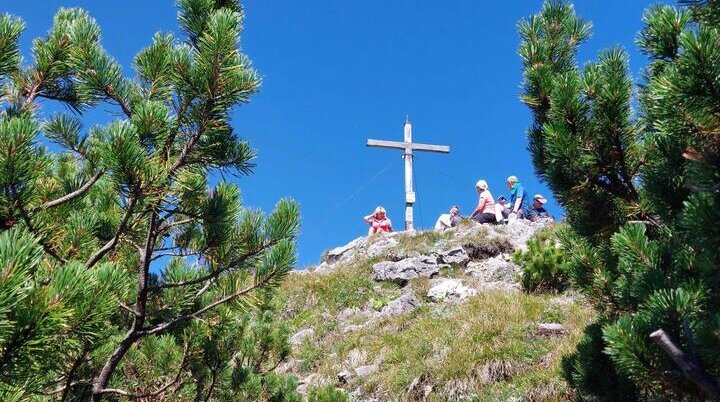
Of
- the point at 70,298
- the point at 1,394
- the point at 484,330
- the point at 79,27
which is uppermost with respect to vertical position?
the point at 484,330

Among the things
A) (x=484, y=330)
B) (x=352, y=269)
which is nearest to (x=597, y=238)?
(x=484, y=330)

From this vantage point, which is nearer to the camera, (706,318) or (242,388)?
(706,318)

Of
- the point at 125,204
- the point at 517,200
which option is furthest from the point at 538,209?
the point at 125,204

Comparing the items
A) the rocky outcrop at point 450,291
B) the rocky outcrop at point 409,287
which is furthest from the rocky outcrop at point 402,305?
the rocky outcrop at point 450,291

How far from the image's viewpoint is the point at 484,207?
16.7 meters

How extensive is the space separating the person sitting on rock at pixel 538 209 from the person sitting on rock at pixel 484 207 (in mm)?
1072

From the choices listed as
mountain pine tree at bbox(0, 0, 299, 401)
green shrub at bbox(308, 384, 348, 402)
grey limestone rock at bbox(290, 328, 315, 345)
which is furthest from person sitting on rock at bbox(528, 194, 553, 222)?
mountain pine tree at bbox(0, 0, 299, 401)

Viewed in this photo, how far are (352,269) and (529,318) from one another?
21.8 feet

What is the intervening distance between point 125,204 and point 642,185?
270 cm

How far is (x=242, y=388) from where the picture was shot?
16.9 ft

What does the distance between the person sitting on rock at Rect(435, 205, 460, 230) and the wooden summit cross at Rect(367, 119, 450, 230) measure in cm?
94

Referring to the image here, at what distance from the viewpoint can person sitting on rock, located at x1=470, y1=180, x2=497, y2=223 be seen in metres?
16.6

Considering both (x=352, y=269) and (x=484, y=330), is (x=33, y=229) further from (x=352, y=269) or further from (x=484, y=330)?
(x=352, y=269)

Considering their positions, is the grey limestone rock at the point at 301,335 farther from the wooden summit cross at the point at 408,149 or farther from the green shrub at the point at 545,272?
the wooden summit cross at the point at 408,149
